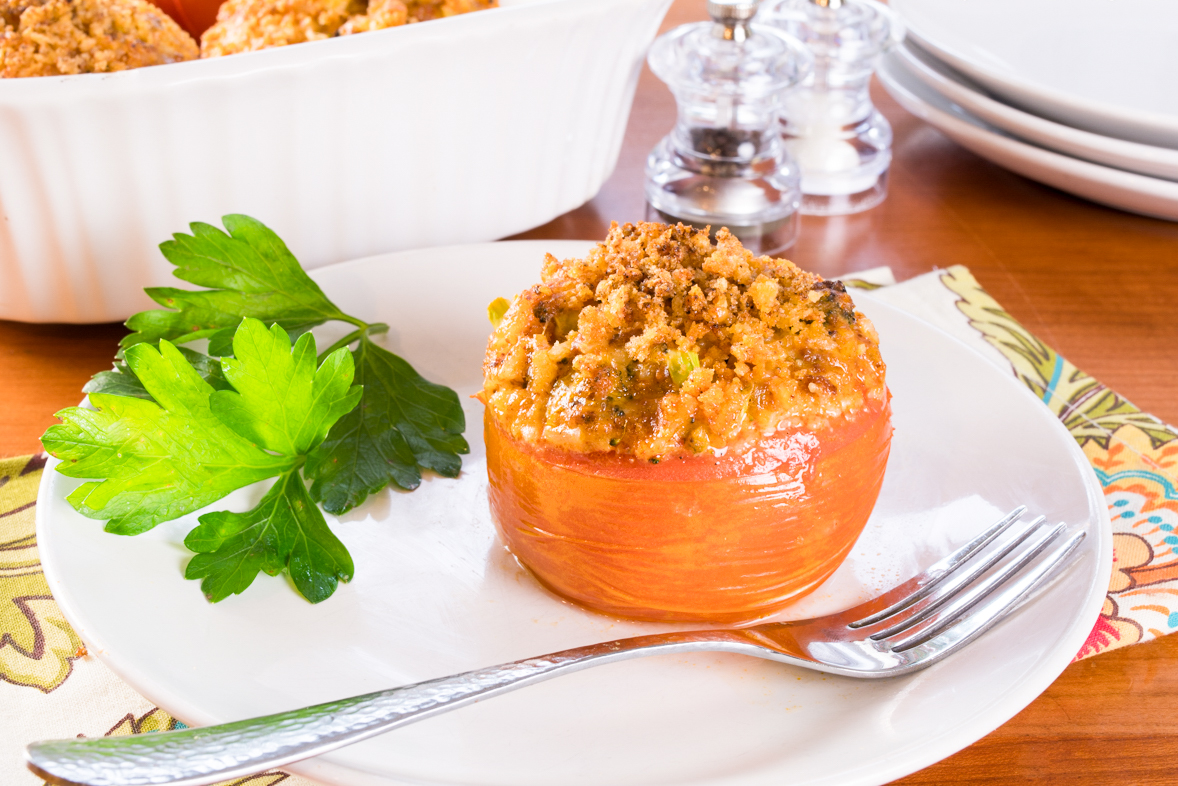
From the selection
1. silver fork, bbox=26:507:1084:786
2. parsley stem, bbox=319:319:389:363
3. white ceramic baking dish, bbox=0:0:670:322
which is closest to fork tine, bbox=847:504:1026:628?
silver fork, bbox=26:507:1084:786

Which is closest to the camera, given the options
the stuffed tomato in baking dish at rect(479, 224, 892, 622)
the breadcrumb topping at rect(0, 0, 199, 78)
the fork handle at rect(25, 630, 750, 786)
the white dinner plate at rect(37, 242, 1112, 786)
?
the fork handle at rect(25, 630, 750, 786)

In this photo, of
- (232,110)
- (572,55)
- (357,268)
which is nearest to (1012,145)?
(572,55)

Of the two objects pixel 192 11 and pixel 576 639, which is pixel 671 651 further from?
pixel 192 11

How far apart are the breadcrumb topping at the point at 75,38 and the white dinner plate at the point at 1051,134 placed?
3.49 feet

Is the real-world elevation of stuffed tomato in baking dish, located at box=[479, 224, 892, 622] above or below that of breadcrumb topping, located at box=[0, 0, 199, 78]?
below

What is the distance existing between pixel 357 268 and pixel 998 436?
0.66 m

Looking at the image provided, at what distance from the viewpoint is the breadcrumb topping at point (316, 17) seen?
1.21 m

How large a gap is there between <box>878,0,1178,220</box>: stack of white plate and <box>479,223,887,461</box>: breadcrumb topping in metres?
0.73

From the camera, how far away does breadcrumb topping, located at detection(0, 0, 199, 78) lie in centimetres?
111

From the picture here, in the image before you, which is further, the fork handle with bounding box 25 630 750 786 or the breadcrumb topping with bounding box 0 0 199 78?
the breadcrumb topping with bounding box 0 0 199 78

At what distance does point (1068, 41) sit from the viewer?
1724 mm

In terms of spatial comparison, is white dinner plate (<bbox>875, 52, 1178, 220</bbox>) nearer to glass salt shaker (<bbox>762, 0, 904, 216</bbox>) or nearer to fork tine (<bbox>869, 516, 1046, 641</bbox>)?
glass salt shaker (<bbox>762, 0, 904, 216</bbox>)

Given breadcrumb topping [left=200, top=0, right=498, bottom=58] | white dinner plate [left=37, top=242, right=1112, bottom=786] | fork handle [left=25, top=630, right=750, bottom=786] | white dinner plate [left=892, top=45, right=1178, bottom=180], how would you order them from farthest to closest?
1. white dinner plate [left=892, top=45, right=1178, bottom=180]
2. breadcrumb topping [left=200, top=0, right=498, bottom=58]
3. white dinner plate [left=37, top=242, right=1112, bottom=786]
4. fork handle [left=25, top=630, right=750, bottom=786]

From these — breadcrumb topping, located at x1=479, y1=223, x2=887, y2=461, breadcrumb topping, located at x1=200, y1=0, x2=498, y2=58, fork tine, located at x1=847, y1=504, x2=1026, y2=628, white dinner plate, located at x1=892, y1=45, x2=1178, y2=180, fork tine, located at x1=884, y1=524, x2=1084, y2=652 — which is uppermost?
breadcrumb topping, located at x1=200, y1=0, x2=498, y2=58
